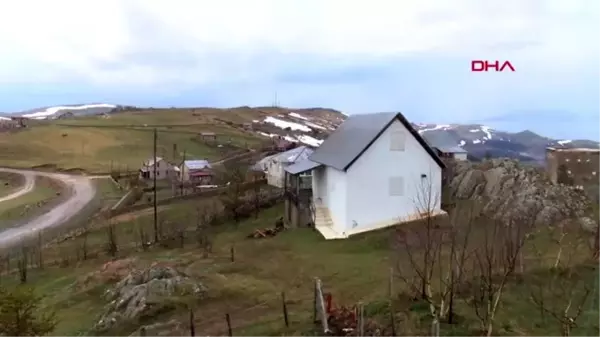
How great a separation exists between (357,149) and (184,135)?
2944 inches

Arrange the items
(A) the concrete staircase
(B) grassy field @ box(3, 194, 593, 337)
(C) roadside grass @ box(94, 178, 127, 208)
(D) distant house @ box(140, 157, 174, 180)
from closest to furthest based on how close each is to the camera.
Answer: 1. (B) grassy field @ box(3, 194, 593, 337)
2. (A) the concrete staircase
3. (C) roadside grass @ box(94, 178, 127, 208)
4. (D) distant house @ box(140, 157, 174, 180)

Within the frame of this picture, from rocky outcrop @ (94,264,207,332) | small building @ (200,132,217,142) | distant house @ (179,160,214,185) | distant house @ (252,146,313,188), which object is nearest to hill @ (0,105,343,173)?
small building @ (200,132,217,142)

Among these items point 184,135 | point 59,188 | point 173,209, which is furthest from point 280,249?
point 184,135

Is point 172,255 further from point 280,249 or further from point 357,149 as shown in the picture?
point 357,149

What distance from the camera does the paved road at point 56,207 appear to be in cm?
3862

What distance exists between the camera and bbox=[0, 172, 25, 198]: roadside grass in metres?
58.7

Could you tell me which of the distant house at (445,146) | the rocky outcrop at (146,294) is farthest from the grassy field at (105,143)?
the rocky outcrop at (146,294)

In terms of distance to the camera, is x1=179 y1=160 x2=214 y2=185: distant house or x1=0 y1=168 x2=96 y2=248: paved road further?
x1=179 y1=160 x2=214 y2=185: distant house

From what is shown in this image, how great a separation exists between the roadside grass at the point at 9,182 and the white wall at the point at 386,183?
42368 millimetres

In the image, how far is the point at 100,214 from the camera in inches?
1743

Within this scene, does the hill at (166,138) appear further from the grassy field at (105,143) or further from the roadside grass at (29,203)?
the roadside grass at (29,203)

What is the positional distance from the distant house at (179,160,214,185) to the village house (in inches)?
1418

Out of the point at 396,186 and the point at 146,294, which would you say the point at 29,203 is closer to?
the point at 396,186

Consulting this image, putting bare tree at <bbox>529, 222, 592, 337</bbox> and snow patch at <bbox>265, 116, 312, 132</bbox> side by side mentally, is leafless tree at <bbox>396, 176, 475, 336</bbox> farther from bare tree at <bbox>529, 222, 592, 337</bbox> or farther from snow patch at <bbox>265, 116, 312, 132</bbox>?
snow patch at <bbox>265, 116, 312, 132</bbox>
